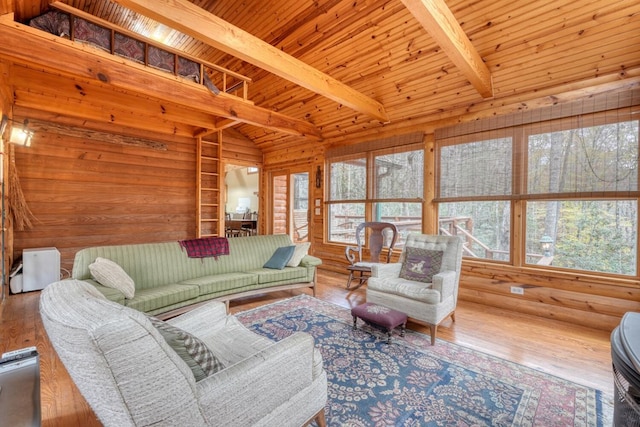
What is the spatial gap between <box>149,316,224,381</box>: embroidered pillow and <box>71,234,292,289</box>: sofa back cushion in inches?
92.3

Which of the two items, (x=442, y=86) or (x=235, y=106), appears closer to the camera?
(x=442, y=86)

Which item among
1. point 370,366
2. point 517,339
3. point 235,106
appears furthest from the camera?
point 235,106

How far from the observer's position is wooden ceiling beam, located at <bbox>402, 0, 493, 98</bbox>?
2.12m

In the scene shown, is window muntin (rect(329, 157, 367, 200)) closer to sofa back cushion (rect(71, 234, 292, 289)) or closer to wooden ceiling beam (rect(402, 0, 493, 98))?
sofa back cushion (rect(71, 234, 292, 289))

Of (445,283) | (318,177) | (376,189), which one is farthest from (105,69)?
(445,283)

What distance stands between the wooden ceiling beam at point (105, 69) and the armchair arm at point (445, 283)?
11.5 feet

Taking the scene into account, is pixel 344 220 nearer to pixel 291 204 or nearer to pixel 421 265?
pixel 291 204

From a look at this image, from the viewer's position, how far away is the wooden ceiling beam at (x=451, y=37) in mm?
2125

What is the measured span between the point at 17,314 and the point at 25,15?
3.26 m

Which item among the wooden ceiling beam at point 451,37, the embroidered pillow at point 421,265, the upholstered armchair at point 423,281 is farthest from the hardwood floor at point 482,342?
the wooden ceiling beam at point 451,37

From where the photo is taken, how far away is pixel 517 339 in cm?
274

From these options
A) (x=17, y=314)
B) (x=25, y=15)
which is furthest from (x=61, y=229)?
(x=25, y=15)

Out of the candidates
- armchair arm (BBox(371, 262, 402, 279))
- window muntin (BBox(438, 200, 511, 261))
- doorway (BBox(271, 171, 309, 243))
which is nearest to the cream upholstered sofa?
armchair arm (BBox(371, 262, 402, 279))

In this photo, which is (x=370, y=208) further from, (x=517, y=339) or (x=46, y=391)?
(x=46, y=391)
